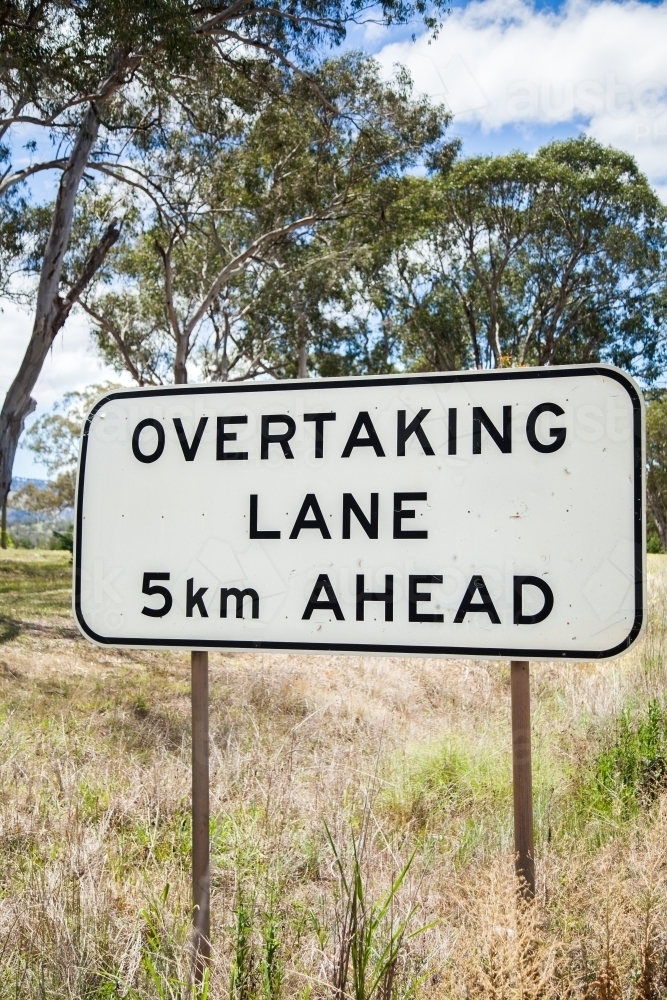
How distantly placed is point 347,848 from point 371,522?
3.69 ft

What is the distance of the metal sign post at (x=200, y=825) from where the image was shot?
2070 millimetres

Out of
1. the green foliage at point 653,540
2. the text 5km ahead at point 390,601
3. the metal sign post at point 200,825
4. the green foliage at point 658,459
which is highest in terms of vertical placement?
the green foliage at point 658,459

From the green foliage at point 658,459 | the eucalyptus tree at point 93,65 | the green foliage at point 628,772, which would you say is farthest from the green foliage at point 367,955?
the green foliage at point 658,459

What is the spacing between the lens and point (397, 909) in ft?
7.71

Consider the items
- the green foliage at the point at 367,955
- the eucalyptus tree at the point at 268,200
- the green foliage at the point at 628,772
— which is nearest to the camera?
the green foliage at the point at 367,955

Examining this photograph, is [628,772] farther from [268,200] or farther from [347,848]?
[268,200]

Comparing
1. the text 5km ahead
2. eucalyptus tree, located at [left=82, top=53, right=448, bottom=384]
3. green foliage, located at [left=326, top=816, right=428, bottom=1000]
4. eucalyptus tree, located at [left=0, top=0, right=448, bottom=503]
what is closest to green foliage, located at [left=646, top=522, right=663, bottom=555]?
eucalyptus tree, located at [left=82, top=53, right=448, bottom=384]

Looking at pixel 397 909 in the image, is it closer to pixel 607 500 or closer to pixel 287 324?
pixel 607 500

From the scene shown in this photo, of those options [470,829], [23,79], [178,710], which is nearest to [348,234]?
[23,79]

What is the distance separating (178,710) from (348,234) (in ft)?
54.3

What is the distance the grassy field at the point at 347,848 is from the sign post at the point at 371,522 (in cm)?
24

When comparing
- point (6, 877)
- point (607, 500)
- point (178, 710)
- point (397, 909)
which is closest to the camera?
point (607, 500)

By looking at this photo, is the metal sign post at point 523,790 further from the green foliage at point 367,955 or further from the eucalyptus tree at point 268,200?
the eucalyptus tree at point 268,200

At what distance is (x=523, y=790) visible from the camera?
6.42 feet
